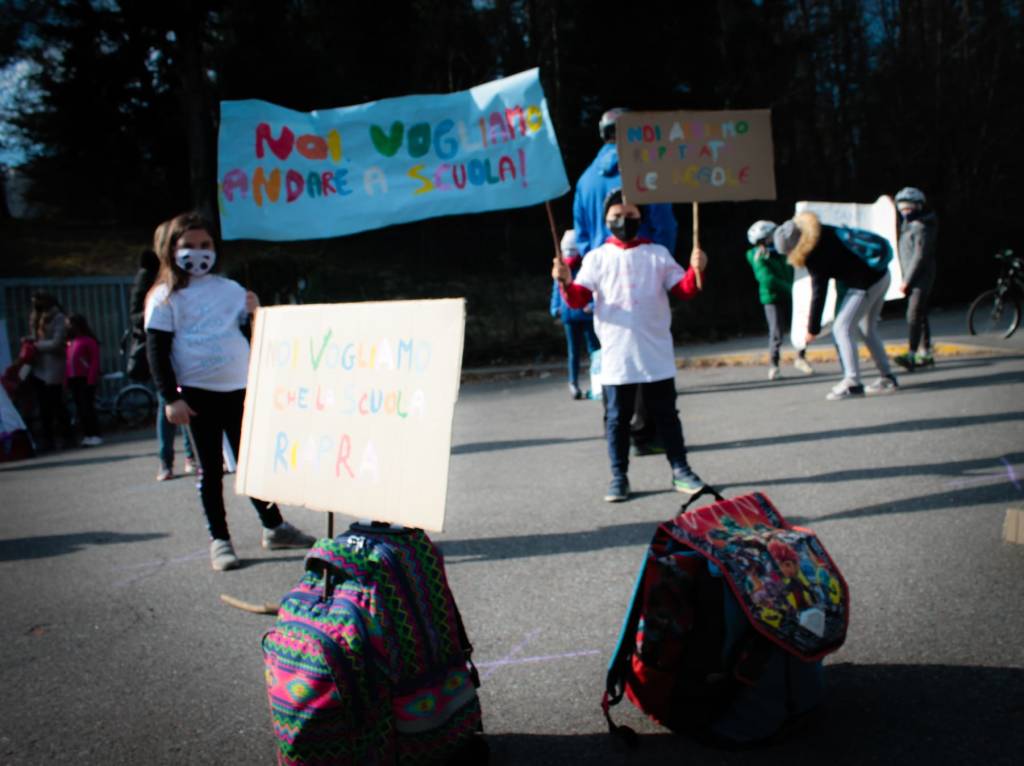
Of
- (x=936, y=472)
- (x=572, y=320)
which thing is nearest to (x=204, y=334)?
(x=936, y=472)

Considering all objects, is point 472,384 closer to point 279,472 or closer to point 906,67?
point 279,472

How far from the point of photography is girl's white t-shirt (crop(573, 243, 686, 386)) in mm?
5469

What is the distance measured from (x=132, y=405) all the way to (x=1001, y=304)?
41.4 ft

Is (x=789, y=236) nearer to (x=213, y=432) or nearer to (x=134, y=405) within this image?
(x=213, y=432)

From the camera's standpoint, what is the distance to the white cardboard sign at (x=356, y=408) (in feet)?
8.88

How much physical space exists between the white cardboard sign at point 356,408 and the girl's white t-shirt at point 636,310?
2548 mm

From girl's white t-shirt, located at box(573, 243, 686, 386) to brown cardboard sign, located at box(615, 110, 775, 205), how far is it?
1.18 feet

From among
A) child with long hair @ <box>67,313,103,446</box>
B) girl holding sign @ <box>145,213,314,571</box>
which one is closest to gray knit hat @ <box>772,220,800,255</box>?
girl holding sign @ <box>145,213,314,571</box>

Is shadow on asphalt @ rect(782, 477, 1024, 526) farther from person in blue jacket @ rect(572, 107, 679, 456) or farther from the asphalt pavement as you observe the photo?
person in blue jacket @ rect(572, 107, 679, 456)

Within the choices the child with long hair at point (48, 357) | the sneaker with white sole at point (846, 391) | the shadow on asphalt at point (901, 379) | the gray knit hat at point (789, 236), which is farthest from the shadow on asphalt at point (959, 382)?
the child with long hair at point (48, 357)

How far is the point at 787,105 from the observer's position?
24984mm

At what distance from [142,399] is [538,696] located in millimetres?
11065

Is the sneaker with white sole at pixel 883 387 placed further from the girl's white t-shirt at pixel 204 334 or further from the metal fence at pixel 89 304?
the metal fence at pixel 89 304

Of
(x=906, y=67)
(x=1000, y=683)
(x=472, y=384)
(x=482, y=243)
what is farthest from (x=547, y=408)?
(x=906, y=67)
